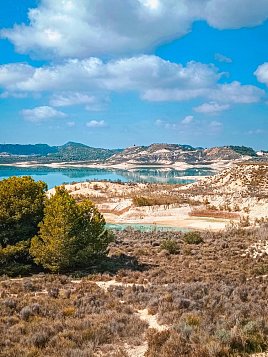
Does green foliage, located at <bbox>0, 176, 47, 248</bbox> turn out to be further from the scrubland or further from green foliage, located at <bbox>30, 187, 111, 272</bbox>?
the scrubland

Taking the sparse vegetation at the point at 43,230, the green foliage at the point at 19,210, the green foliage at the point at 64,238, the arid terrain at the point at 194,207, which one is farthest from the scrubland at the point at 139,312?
the arid terrain at the point at 194,207

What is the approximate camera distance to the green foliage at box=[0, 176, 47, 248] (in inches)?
862

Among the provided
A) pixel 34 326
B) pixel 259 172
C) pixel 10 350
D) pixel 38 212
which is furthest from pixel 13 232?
pixel 259 172

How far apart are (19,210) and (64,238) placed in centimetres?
370

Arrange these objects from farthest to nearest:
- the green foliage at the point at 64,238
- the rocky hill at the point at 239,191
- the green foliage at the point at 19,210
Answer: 1. the rocky hill at the point at 239,191
2. the green foliage at the point at 19,210
3. the green foliage at the point at 64,238

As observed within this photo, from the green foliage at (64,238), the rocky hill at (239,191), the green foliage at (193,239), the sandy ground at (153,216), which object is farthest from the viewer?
the rocky hill at (239,191)

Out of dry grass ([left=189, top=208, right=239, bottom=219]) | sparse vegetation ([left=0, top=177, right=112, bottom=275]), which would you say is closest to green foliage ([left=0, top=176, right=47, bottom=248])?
sparse vegetation ([left=0, top=177, right=112, bottom=275])

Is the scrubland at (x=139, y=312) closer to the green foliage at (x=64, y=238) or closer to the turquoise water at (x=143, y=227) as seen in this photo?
the green foliage at (x=64, y=238)

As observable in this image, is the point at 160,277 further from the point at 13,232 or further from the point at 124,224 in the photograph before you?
the point at 124,224

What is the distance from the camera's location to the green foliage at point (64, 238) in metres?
20.3

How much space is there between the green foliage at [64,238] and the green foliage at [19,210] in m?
0.85

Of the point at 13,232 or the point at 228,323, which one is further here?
the point at 13,232

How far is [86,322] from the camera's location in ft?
37.1

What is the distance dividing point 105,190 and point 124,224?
101ft
